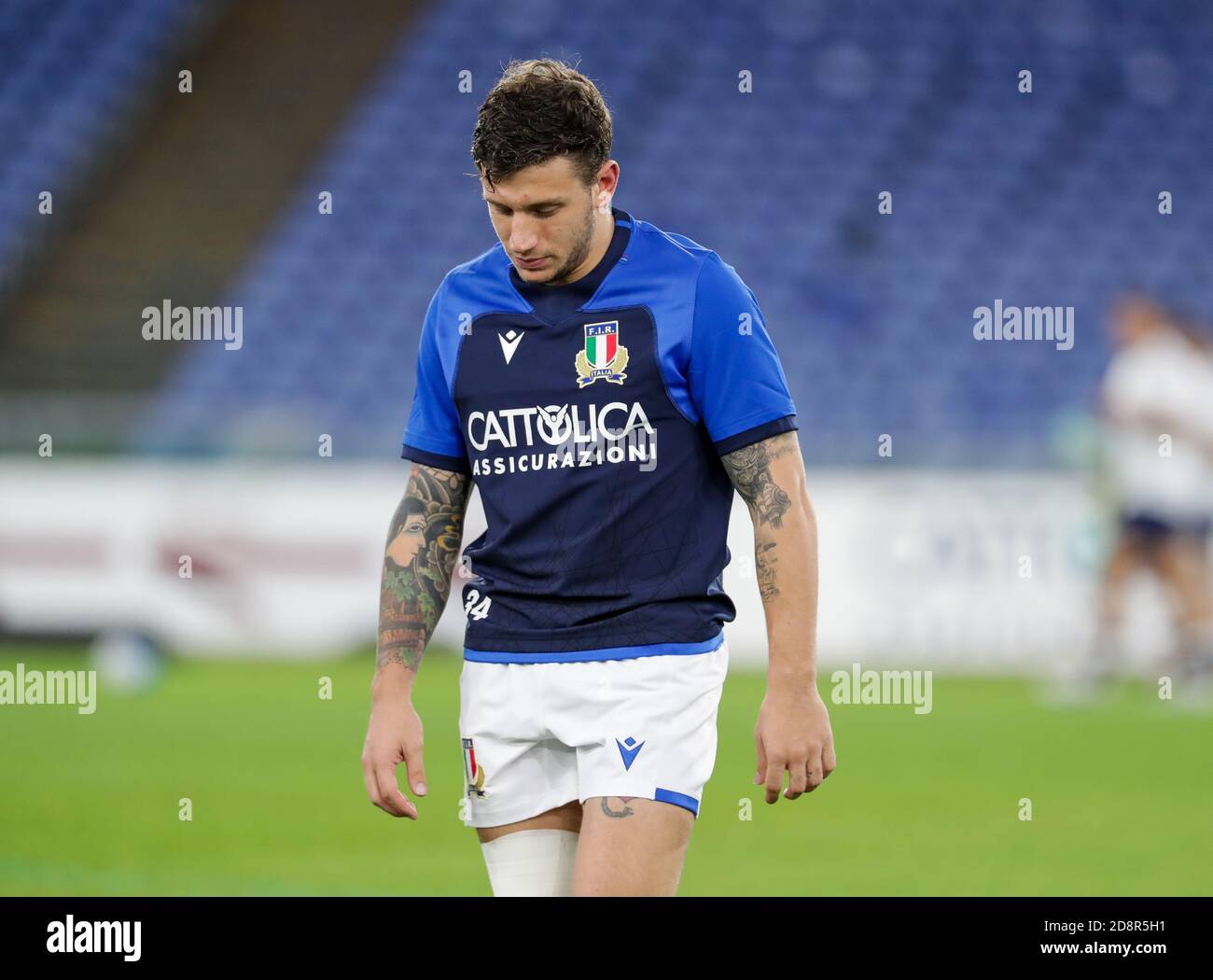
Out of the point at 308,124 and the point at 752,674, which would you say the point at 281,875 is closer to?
the point at 752,674

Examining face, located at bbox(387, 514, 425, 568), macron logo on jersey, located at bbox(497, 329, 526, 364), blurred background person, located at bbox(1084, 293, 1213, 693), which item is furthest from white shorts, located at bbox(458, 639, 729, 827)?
blurred background person, located at bbox(1084, 293, 1213, 693)

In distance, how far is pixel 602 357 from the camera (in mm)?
2891

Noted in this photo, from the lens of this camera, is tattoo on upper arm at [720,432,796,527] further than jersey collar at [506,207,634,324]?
No

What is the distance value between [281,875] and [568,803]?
3095mm

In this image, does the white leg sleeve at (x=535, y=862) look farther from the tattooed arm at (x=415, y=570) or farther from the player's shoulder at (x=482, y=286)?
the player's shoulder at (x=482, y=286)

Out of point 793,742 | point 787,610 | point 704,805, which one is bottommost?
point 704,805

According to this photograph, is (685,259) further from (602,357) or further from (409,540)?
(409,540)

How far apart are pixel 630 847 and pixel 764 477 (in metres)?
0.67

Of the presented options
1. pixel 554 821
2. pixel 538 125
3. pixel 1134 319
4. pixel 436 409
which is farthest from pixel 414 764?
pixel 1134 319

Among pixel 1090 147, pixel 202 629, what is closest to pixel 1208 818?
pixel 202 629

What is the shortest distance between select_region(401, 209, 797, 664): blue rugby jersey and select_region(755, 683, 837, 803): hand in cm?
22

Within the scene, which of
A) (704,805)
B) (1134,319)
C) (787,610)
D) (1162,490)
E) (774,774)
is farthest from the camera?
(1134,319)

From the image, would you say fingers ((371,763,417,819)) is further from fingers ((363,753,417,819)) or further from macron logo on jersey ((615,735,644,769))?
macron logo on jersey ((615,735,644,769))

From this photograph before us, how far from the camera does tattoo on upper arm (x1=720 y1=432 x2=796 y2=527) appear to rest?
2826 millimetres
